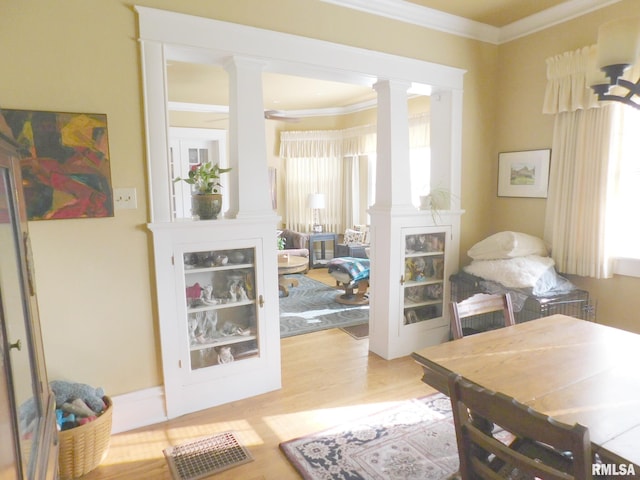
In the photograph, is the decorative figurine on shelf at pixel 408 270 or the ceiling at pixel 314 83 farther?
the decorative figurine on shelf at pixel 408 270

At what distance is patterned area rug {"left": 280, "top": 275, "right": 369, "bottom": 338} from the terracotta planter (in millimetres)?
1755

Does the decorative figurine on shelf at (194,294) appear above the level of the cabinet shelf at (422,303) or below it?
above

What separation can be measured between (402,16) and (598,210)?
205 cm

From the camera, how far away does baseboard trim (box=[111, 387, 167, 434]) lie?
94.5 inches

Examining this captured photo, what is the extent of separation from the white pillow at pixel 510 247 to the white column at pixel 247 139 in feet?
6.03

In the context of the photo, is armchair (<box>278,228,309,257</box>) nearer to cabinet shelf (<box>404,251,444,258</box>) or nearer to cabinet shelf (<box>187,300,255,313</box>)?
cabinet shelf (<box>404,251,444,258</box>)

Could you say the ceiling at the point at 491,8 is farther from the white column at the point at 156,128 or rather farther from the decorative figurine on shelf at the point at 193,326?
the decorative figurine on shelf at the point at 193,326

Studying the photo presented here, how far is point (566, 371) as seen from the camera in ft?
4.91

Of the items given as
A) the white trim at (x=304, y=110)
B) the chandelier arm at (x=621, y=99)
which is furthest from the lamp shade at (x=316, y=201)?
the chandelier arm at (x=621, y=99)

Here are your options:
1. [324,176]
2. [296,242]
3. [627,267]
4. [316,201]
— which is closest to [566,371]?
[627,267]

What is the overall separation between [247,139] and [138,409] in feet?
→ 5.96

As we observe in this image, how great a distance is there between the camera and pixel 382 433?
2.35 m

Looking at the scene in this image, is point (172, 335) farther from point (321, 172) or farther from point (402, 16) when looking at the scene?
point (321, 172)

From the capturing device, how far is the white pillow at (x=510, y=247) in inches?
121
